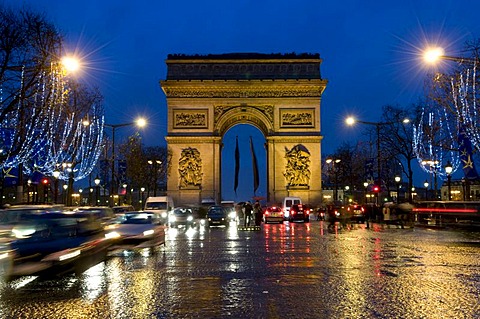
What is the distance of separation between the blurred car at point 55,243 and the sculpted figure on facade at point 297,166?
142 feet

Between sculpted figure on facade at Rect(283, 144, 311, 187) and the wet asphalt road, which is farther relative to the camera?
sculpted figure on facade at Rect(283, 144, 311, 187)

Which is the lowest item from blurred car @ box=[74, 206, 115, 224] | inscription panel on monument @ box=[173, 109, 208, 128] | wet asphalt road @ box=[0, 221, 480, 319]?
wet asphalt road @ box=[0, 221, 480, 319]


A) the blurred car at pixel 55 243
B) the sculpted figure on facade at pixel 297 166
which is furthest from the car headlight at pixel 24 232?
the sculpted figure on facade at pixel 297 166

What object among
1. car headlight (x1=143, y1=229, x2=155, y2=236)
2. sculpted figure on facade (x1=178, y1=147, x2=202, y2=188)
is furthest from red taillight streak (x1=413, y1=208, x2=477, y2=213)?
sculpted figure on facade (x1=178, y1=147, x2=202, y2=188)

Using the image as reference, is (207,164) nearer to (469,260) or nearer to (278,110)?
(278,110)

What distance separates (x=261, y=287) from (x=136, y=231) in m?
8.04

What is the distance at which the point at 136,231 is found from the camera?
1773cm

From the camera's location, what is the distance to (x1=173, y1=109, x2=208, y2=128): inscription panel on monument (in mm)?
57562

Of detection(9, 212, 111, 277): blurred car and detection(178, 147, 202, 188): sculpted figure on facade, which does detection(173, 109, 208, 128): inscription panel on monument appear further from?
detection(9, 212, 111, 277): blurred car

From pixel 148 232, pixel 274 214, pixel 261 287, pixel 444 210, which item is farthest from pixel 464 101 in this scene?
pixel 261 287

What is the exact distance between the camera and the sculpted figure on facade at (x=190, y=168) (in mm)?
56812

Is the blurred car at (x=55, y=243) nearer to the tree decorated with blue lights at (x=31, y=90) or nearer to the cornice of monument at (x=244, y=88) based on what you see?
the tree decorated with blue lights at (x=31, y=90)

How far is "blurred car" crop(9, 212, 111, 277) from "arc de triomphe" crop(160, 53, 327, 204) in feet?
140

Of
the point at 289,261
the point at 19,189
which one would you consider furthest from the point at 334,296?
the point at 19,189
